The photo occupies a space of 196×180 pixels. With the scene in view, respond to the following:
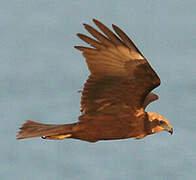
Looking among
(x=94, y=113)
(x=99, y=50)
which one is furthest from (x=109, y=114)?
(x=99, y=50)

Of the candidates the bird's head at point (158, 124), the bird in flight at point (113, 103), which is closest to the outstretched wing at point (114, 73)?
the bird in flight at point (113, 103)

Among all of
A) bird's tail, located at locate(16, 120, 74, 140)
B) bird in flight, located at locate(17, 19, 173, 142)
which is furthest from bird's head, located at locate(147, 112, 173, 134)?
bird's tail, located at locate(16, 120, 74, 140)

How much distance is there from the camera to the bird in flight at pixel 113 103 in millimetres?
15281

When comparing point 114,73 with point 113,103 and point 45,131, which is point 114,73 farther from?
point 45,131

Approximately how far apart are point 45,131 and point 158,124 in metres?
1.81

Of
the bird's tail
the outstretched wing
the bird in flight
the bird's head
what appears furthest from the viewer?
the bird's head

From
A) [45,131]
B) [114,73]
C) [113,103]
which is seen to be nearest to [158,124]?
[113,103]

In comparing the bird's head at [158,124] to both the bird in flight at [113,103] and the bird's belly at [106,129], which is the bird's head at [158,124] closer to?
the bird in flight at [113,103]

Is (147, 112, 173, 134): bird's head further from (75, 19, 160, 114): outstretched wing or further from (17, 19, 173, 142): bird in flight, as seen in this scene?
(75, 19, 160, 114): outstretched wing

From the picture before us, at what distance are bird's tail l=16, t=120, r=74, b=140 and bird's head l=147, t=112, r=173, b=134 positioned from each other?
1284 mm

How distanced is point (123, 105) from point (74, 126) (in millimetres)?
854

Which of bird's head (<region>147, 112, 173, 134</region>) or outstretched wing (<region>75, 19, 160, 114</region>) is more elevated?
outstretched wing (<region>75, 19, 160, 114</region>)

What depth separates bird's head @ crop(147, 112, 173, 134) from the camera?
15891 millimetres

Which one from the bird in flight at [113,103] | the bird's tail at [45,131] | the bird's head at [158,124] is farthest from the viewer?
the bird's head at [158,124]
